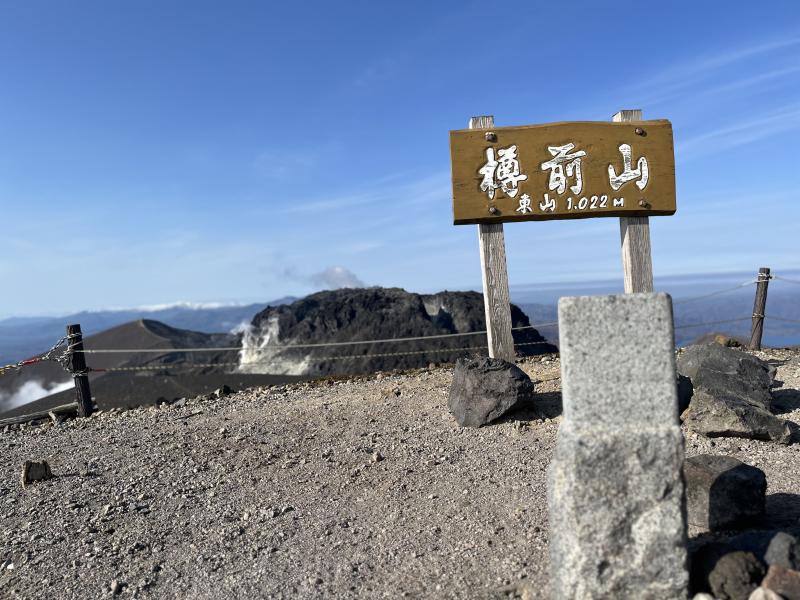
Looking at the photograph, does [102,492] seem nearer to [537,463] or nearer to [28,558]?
[28,558]

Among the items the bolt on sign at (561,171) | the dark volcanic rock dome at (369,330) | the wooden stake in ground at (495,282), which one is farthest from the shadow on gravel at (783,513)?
the dark volcanic rock dome at (369,330)

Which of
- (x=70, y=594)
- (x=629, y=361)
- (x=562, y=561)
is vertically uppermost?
(x=629, y=361)

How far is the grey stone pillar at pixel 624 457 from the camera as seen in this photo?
3.44 metres

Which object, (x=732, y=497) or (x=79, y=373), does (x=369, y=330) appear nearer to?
(x=79, y=373)

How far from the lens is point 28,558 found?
17.3ft

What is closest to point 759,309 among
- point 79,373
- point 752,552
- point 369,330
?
point 369,330

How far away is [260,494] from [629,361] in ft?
13.7

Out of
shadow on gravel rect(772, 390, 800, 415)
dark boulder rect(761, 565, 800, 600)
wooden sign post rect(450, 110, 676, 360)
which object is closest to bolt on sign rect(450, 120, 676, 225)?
wooden sign post rect(450, 110, 676, 360)

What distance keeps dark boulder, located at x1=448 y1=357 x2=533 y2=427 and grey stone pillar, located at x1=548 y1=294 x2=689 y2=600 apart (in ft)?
13.3

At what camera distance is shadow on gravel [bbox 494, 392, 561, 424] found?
25.4 ft

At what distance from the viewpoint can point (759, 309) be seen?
11859 mm

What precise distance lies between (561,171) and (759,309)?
Answer: 19.3 feet

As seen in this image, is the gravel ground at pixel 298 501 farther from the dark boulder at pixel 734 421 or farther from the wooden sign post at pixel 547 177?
the wooden sign post at pixel 547 177

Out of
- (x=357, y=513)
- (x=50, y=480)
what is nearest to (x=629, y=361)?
(x=357, y=513)
